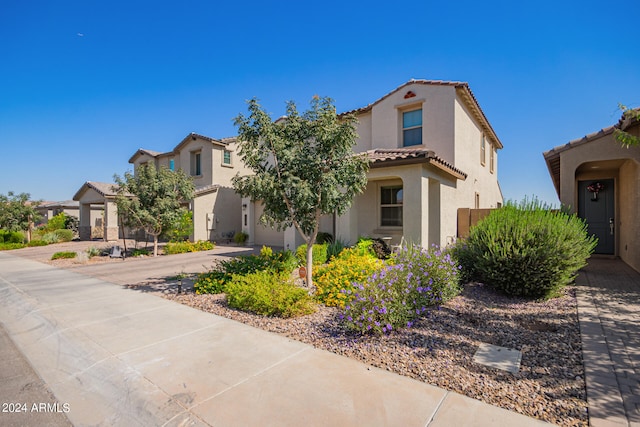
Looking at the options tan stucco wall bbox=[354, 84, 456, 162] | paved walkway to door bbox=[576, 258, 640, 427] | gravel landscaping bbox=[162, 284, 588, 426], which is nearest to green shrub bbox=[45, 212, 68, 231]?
tan stucco wall bbox=[354, 84, 456, 162]

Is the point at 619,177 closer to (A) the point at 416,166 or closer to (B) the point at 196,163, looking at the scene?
(A) the point at 416,166

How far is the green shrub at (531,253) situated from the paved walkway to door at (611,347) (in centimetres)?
71

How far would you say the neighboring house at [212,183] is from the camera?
19406 mm

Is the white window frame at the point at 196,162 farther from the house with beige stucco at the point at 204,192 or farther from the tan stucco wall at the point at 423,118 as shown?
the tan stucco wall at the point at 423,118

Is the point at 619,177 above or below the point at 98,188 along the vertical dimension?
below

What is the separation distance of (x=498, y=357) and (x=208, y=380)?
346 centimetres

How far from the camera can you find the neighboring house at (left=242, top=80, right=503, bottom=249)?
1017 centimetres

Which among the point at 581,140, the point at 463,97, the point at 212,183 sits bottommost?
the point at 212,183

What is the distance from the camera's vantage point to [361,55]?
1098 centimetres

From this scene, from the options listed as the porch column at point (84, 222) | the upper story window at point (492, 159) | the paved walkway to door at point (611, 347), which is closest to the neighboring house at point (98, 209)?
the porch column at point (84, 222)

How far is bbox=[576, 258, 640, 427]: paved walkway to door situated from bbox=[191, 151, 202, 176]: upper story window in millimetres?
21981

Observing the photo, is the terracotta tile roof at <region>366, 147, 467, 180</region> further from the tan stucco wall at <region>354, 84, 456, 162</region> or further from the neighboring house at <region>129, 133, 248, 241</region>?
the neighboring house at <region>129, 133, 248, 241</region>

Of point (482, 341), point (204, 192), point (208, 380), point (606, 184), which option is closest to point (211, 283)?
point (208, 380)

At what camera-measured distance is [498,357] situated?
3.80 metres
